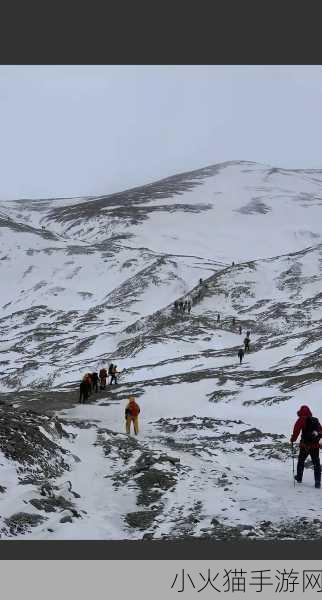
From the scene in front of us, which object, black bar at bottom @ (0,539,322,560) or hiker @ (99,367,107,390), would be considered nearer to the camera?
black bar at bottom @ (0,539,322,560)

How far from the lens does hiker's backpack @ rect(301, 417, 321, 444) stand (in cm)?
1434

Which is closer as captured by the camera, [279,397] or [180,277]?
[279,397]

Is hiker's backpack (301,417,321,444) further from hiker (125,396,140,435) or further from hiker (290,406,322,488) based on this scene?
hiker (125,396,140,435)

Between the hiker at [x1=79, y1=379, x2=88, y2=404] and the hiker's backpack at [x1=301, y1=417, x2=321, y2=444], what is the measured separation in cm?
1645

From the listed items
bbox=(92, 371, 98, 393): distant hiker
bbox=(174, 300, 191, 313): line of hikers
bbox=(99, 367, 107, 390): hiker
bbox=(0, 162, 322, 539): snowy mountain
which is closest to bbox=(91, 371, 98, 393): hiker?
bbox=(92, 371, 98, 393): distant hiker

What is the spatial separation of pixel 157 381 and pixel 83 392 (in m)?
6.21

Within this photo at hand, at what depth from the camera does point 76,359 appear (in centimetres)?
5147

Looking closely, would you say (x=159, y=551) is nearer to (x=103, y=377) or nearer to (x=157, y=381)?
(x=103, y=377)

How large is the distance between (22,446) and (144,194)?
17125cm

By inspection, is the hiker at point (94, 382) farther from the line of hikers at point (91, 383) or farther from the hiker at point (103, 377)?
the hiker at point (103, 377)

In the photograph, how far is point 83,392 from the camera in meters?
29.5

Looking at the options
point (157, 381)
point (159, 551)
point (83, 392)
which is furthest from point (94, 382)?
point (159, 551)

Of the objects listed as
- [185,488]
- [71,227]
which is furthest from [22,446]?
[71,227]

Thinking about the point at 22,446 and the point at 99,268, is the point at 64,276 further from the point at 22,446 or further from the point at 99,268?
the point at 22,446
